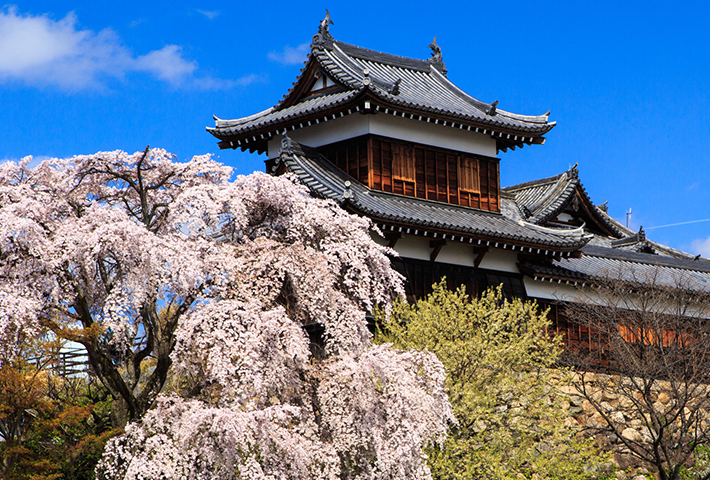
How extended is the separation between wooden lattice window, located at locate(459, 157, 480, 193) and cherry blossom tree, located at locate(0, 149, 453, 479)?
9728mm

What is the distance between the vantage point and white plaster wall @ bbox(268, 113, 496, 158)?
25.5 m

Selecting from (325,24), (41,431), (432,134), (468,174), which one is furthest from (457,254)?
(41,431)

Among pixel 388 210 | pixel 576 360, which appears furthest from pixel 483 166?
pixel 576 360

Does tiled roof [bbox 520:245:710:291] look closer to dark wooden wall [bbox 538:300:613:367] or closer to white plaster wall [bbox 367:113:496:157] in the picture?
dark wooden wall [bbox 538:300:613:367]

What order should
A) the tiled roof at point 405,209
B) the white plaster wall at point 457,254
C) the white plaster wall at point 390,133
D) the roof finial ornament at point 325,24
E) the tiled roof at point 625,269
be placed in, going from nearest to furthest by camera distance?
the tiled roof at point 405,209 < the white plaster wall at point 457,254 < the white plaster wall at point 390,133 < the tiled roof at point 625,269 < the roof finial ornament at point 325,24

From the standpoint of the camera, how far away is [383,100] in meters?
24.5

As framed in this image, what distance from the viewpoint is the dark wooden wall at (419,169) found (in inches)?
998

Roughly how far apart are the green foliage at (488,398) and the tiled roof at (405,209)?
334 cm

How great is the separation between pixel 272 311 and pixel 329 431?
2.57m

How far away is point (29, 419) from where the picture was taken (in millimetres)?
21297

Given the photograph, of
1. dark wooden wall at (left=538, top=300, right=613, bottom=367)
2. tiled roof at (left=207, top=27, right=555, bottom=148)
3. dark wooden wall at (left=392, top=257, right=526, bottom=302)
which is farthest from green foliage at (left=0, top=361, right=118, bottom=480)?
dark wooden wall at (left=538, top=300, right=613, bottom=367)

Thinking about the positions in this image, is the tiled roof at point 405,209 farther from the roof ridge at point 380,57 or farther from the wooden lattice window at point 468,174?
the roof ridge at point 380,57

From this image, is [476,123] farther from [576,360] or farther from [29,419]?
[29,419]

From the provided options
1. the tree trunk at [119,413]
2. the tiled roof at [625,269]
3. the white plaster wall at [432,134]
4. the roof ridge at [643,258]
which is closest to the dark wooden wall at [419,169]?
the white plaster wall at [432,134]
